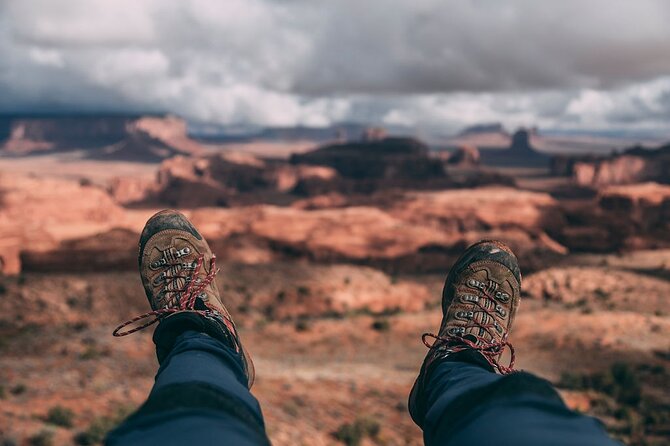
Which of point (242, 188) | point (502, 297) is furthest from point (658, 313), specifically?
point (242, 188)

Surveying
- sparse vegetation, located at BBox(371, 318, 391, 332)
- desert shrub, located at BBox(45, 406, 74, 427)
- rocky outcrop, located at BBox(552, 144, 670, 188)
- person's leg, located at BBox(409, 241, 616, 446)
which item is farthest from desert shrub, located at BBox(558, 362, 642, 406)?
rocky outcrop, located at BBox(552, 144, 670, 188)

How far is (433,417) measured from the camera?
305cm

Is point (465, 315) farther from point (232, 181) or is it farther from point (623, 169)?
point (623, 169)

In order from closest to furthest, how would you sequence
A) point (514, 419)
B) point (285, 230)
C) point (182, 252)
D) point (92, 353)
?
point (514, 419) < point (182, 252) < point (92, 353) < point (285, 230)

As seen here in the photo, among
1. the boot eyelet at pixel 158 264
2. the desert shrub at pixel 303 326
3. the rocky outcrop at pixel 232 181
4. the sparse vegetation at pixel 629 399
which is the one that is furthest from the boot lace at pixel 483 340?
→ the rocky outcrop at pixel 232 181

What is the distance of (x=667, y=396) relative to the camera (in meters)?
15.4

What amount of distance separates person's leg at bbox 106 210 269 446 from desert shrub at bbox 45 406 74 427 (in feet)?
12.3

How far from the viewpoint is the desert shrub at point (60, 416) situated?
25.1 ft

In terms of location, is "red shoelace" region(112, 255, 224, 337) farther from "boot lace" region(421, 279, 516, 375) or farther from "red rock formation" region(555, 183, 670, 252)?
"red rock formation" region(555, 183, 670, 252)

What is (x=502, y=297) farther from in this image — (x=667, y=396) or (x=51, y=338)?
(x=51, y=338)

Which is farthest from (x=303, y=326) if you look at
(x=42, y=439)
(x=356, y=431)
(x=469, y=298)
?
(x=469, y=298)

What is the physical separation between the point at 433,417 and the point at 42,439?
20.0 ft

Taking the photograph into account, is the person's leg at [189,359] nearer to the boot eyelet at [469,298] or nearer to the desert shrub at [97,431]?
the boot eyelet at [469,298]

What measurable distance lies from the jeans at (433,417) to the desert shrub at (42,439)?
5.15 meters
